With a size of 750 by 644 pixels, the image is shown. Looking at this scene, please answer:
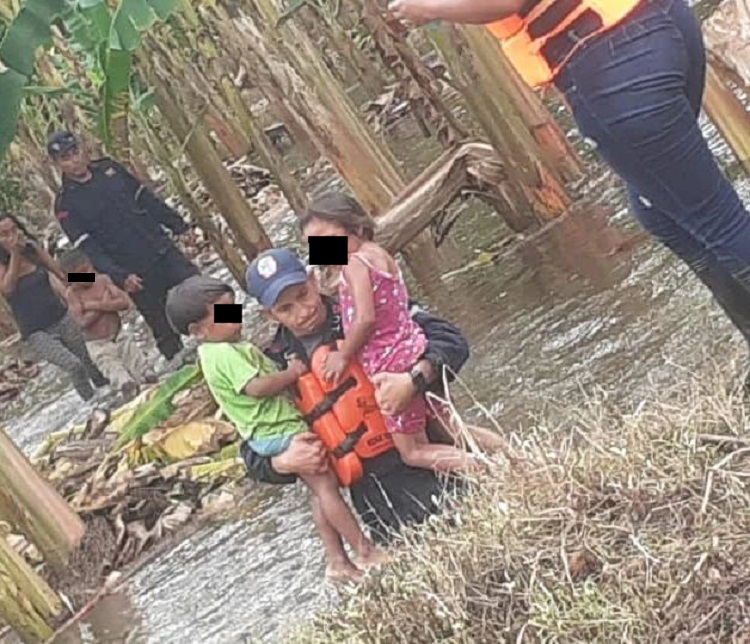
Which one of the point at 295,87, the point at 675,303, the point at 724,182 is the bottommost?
the point at 675,303

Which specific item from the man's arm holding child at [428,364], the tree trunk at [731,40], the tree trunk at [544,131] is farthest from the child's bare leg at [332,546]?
the tree trunk at [544,131]

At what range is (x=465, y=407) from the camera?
7566mm

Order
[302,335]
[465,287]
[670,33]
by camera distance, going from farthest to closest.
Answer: [465,287] → [302,335] → [670,33]

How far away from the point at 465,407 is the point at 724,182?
314cm

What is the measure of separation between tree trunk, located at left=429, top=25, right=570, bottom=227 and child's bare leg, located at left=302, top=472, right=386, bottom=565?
195 inches

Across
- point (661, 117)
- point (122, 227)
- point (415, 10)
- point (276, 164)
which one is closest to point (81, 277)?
point (122, 227)

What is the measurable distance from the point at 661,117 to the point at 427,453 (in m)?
1.49

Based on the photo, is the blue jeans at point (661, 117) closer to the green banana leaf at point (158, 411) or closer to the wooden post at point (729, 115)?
the wooden post at point (729, 115)

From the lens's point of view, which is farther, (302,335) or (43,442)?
(43,442)

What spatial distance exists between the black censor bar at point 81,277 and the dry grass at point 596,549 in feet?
25.2

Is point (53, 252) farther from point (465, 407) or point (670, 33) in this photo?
point (670, 33)

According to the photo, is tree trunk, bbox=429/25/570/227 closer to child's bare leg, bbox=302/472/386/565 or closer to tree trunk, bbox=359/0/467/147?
tree trunk, bbox=359/0/467/147

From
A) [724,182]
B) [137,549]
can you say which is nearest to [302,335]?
[724,182]

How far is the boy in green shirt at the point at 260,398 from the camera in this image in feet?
18.1
